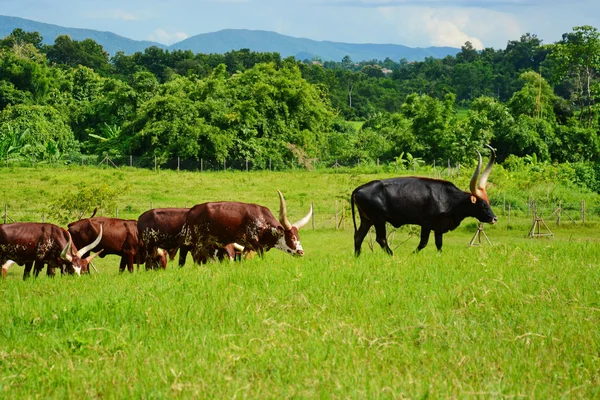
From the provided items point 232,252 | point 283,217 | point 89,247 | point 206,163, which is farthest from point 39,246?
point 206,163

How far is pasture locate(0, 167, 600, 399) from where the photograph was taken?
16.8 feet

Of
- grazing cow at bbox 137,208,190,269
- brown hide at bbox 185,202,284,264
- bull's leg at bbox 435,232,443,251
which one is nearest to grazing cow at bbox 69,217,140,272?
grazing cow at bbox 137,208,190,269

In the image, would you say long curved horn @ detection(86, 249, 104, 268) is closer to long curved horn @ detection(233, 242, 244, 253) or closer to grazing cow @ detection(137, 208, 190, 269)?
grazing cow @ detection(137, 208, 190, 269)

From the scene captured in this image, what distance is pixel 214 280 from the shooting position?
9016 millimetres

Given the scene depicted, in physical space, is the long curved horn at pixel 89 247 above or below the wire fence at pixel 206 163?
above

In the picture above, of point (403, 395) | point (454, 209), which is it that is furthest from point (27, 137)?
point (403, 395)

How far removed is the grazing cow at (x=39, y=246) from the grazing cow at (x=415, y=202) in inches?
220

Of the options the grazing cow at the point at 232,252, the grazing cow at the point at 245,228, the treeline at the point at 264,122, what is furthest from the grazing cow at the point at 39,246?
the treeline at the point at 264,122

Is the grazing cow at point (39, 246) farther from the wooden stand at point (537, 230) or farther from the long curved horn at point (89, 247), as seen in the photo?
the wooden stand at point (537, 230)

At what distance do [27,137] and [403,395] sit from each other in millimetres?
43539

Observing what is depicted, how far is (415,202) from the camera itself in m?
12.2

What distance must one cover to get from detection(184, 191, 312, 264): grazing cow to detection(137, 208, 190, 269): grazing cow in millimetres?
1410

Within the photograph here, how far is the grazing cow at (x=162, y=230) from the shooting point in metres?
14.5

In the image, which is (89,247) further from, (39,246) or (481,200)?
(481,200)
